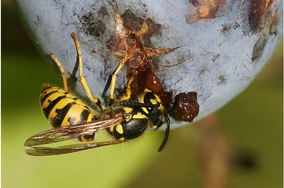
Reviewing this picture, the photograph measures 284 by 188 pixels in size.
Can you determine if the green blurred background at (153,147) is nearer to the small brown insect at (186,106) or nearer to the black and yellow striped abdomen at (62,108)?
the black and yellow striped abdomen at (62,108)

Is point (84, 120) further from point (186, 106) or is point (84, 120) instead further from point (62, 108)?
point (186, 106)

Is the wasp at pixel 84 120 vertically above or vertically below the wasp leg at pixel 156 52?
below

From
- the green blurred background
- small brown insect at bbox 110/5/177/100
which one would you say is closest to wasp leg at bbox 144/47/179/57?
small brown insect at bbox 110/5/177/100

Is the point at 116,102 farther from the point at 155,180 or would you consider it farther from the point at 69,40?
the point at 155,180

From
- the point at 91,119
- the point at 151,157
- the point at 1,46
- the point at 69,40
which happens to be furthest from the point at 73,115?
the point at 151,157

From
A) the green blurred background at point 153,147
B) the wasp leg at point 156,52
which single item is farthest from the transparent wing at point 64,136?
the green blurred background at point 153,147

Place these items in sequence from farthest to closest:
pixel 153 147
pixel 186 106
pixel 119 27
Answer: pixel 153 147
pixel 186 106
pixel 119 27

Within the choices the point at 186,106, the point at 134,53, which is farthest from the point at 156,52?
the point at 186,106

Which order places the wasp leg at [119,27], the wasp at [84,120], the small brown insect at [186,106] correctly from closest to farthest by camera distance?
the wasp leg at [119,27] → the small brown insect at [186,106] → the wasp at [84,120]
